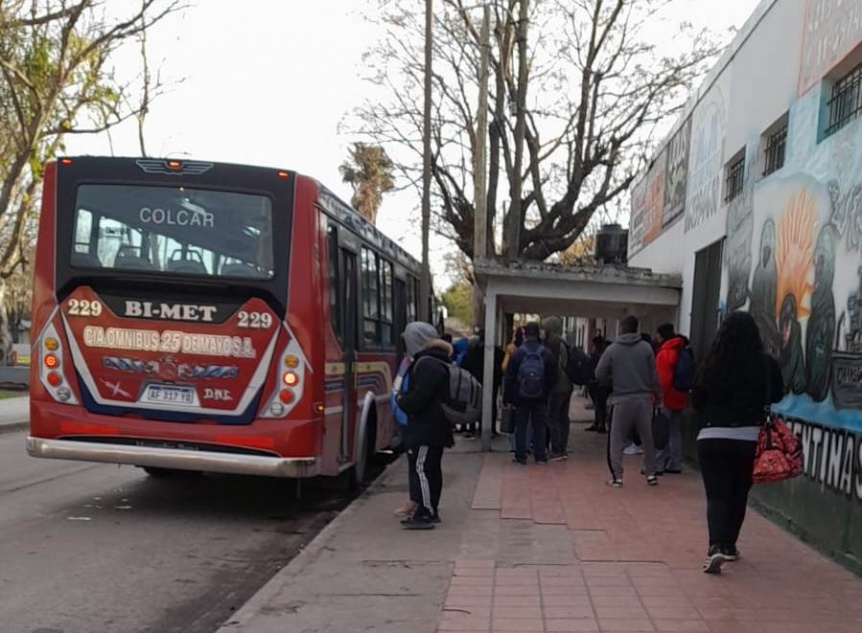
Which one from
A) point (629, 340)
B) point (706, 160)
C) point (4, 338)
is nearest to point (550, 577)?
point (629, 340)

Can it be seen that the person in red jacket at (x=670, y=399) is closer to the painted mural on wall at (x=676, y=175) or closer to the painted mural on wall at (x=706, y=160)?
the painted mural on wall at (x=706, y=160)

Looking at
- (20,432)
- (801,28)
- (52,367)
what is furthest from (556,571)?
(20,432)

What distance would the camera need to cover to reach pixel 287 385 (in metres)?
7.80

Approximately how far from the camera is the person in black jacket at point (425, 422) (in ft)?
25.4

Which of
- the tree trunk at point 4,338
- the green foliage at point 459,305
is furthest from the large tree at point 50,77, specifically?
the green foliage at point 459,305

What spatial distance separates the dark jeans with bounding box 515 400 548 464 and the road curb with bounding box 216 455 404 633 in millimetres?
3070

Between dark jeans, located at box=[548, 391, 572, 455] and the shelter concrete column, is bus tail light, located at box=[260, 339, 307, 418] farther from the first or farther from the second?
the shelter concrete column

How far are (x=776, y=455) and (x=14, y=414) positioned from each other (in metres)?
15.7

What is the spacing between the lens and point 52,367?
7965mm

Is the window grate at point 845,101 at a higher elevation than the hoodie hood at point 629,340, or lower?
higher

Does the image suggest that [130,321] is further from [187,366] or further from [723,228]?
[723,228]

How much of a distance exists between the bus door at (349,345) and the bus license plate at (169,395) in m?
1.76

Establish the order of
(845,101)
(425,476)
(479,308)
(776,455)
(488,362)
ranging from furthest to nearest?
(479,308), (488,362), (425,476), (845,101), (776,455)

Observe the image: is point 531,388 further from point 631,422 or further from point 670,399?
point 631,422
